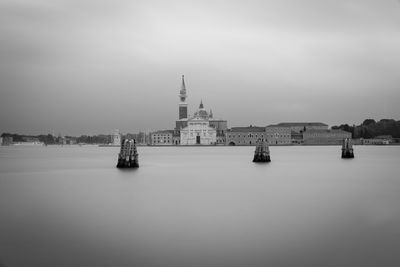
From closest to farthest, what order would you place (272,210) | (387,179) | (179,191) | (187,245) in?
(187,245) < (272,210) < (179,191) < (387,179)

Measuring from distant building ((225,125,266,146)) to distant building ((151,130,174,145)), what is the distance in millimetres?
12153

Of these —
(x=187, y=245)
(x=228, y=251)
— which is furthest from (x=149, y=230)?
(x=228, y=251)

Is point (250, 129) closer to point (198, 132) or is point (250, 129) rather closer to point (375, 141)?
→ point (198, 132)

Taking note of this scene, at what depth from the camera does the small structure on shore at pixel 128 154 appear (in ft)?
77.9

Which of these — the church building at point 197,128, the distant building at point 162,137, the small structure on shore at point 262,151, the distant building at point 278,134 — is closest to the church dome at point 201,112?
the church building at point 197,128

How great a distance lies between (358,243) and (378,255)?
869mm

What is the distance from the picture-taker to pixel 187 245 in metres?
9.15

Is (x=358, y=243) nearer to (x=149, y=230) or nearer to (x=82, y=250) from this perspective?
(x=149, y=230)

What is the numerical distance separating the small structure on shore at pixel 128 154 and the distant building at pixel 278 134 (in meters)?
66.4

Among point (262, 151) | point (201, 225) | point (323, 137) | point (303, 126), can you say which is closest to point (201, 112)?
point (303, 126)

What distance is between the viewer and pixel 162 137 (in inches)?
4048

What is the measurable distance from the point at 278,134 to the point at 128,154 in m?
70.2

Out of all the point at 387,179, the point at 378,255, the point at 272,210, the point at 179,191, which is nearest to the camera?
the point at 378,255

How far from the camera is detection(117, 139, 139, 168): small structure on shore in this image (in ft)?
77.9
